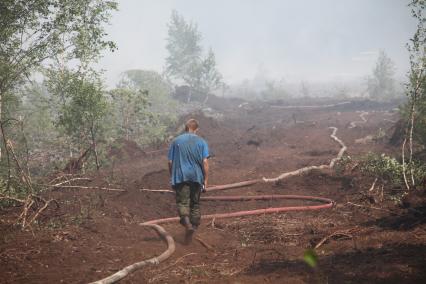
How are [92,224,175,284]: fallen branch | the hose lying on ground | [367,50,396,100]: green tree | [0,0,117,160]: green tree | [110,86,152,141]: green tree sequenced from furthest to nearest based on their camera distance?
[367,50,396,100]: green tree → [110,86,152,141]: green tree → [0,0,117,160]: green tree → the hose lying on ground → [92,224,175,284]: fallen branch

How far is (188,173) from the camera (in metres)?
6.18

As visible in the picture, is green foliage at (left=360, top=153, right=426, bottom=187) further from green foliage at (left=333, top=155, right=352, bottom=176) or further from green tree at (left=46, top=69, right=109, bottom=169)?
green tree at (left=46, top=69, right=109, bottom=169)

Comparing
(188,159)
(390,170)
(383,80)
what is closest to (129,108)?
(188,159)

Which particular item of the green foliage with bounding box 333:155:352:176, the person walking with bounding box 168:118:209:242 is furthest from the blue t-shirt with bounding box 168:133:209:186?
the green foliage with bounding box 333:155:352:176

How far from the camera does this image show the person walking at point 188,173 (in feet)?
20.3

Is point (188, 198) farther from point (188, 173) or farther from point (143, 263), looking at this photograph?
point (143, 263)

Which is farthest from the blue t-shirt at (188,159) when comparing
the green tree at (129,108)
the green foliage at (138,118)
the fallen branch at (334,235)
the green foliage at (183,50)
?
the green foliage at (183,50)

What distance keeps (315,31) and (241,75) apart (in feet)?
149

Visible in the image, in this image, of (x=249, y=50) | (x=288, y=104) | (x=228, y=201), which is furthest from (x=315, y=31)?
(x=228, y=201)

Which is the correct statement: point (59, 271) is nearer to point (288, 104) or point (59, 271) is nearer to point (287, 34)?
point (288, 104)

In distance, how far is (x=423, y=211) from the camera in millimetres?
5371

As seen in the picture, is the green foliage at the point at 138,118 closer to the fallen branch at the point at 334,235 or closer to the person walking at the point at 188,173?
the person walking at the point at 188,173

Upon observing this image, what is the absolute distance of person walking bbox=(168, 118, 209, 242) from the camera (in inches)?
244

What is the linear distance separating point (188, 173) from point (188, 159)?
0.82 feet
